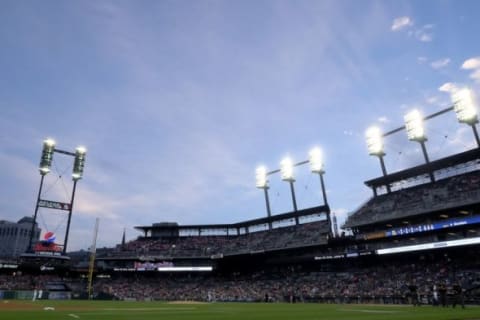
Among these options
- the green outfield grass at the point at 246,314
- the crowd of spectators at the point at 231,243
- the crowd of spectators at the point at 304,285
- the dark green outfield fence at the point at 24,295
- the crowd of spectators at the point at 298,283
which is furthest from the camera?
the crowd of spectators at the point at 231,243

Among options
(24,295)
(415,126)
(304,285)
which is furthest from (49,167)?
(415,126)

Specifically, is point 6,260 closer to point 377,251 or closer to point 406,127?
point 377,251

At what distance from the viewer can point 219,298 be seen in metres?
58.3

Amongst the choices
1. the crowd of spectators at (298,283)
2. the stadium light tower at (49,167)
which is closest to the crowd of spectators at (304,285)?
the crowd of spectators at (298,283)

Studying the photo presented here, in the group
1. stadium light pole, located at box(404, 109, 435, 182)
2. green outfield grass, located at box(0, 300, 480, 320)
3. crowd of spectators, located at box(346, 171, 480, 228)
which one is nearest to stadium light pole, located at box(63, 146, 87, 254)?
green outfield grass, located at box(0, 300, 480, 320)

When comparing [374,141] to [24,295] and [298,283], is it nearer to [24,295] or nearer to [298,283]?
[298,283]

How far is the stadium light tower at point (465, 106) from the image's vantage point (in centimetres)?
4331

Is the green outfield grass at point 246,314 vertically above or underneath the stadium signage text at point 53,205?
underneath

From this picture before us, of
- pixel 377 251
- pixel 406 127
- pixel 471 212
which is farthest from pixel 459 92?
pixel 377 251

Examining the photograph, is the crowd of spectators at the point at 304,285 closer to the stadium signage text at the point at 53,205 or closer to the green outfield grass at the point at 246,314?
the green outfield grass at the point at 246,314

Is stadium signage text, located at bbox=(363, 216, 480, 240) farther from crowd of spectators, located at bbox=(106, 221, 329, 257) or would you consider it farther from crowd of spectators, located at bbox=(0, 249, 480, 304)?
crowd of spectators, located at bbox=(106, 221, 329, 257)

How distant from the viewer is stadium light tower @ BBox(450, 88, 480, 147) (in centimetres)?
4331

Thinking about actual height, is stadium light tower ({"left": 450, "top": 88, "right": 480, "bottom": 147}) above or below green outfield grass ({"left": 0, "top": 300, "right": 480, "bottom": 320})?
above

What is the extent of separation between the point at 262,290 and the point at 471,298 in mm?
33542
